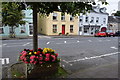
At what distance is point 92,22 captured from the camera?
32219mm

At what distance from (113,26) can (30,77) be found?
132 ft

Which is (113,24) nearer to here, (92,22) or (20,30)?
(92,22)

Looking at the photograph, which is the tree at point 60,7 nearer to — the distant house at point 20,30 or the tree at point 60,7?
the tree at point 60,7

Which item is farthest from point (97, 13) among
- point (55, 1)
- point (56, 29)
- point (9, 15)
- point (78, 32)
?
point (55, 1)

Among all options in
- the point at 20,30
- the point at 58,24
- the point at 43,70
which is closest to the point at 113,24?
the point at 58,24

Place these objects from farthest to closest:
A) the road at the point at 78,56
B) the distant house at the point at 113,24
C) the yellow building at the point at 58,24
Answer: the distant house at the point at 113,24 → the yellow building at the point at 58,24 → the road at the point at 78,56

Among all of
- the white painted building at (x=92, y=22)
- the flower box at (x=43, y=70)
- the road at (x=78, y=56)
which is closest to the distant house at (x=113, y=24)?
the white painted building at (x=92, y=22)

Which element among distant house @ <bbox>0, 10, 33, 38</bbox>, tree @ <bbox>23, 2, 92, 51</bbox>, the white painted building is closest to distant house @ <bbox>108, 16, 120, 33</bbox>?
the white painted building

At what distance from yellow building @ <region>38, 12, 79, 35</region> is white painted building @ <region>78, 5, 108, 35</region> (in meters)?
2.04

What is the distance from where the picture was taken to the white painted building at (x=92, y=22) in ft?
100

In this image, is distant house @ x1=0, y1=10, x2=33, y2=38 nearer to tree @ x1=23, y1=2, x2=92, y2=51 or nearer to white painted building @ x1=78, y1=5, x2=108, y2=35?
white painted building @ x1=78, y1=5, x2=108, y2=35

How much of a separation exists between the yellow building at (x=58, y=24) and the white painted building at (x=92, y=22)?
6.70 ft

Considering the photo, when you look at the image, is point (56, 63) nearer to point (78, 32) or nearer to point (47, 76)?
point (47, 76)

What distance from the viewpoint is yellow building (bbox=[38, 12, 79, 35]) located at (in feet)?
86.3
